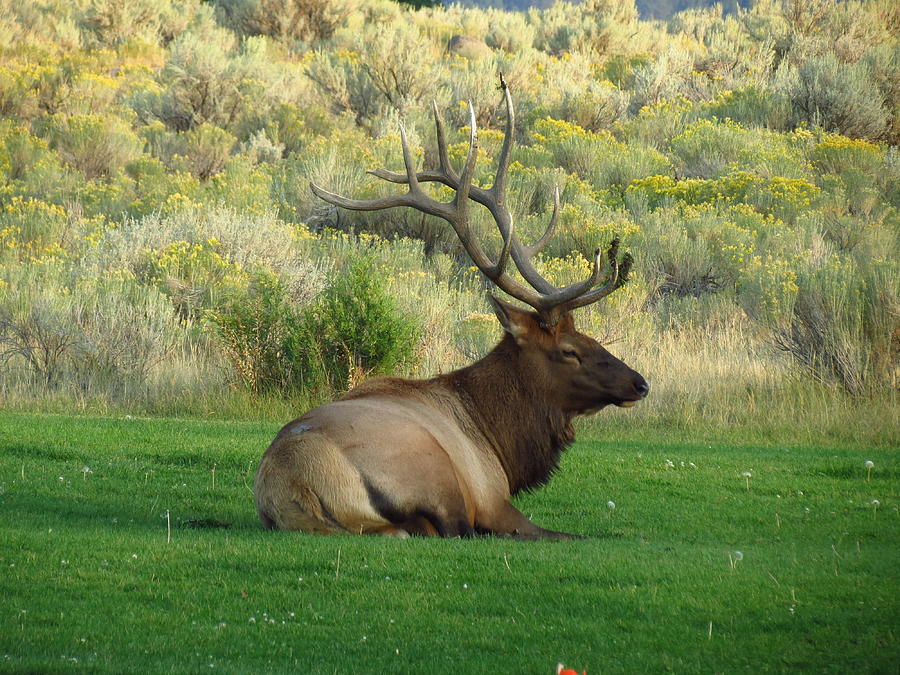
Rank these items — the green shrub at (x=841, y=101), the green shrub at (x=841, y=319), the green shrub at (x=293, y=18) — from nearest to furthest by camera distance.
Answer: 1. the green shrub at (x=841, y=319)
2. the green shrub at (x=841, y=101)
3. the green shrub at (x=293, y=18)

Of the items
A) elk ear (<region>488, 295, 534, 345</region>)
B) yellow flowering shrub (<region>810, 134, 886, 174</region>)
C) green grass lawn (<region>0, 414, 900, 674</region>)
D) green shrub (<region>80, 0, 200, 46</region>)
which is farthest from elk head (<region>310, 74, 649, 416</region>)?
green shrub (<region>80, 0, 200, 46</region>)

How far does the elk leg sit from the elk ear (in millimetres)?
1377

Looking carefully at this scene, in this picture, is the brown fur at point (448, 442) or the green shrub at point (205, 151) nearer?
the brown fur at point (448, 442)

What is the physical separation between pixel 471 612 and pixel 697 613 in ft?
3.68

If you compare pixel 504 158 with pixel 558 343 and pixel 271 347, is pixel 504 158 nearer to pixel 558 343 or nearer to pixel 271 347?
pixel 558 343

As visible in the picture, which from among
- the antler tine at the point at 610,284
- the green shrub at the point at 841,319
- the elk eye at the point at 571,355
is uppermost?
the antler tine at the point at 610,284

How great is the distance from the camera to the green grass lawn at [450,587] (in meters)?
5.12

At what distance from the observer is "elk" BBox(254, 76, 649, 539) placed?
7.28 meters

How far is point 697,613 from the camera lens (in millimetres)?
5746

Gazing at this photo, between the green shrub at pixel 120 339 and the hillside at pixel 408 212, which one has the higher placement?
the hillside at pixel 408 212

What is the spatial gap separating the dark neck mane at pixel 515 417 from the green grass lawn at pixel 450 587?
0.52 metres

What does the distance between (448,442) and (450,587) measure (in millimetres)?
2036

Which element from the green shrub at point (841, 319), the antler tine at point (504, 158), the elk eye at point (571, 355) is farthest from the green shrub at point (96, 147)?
the elk eye at point (571, 355)

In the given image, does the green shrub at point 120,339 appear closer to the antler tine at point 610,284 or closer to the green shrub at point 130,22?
the antler tine at point 610,284
